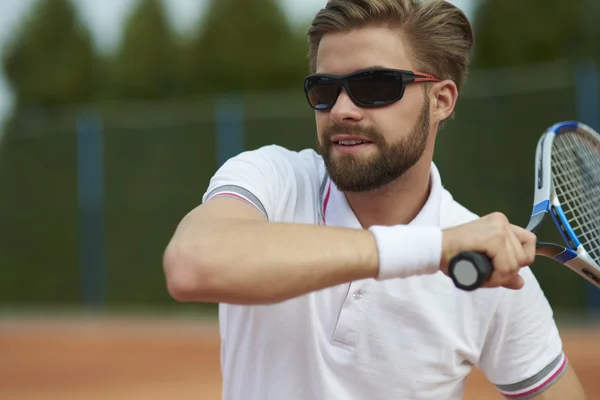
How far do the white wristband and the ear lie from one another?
87 centimetres

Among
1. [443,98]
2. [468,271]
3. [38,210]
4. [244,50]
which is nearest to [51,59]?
[244,50]

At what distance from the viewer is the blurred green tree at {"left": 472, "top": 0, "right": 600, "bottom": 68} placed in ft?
49.0

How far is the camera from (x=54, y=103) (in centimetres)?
2150

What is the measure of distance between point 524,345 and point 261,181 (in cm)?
89

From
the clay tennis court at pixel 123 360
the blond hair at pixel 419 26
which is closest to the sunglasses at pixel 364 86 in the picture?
the blond hair at pixel 419 26

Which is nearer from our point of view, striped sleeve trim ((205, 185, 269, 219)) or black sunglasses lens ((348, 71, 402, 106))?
striped sleeve trim ((205, 185, 269, 219))

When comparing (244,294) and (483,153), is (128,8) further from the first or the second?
(244,294)

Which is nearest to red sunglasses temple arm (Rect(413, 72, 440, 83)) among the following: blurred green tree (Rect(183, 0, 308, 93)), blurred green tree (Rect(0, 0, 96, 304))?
blurred green tree (Rect(0, 0, 96, 304))

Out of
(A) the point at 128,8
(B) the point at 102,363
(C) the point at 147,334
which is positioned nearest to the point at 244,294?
(B) the point at 102,363

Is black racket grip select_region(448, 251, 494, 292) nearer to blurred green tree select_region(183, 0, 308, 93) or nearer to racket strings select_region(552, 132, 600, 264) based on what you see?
racket strings select_region(552, 132, 600, 264)

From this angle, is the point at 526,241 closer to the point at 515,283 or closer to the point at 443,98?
the point at 515,283

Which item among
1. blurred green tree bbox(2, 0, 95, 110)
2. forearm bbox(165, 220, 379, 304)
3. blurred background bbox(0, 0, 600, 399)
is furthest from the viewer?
blurred green tree bbox(2, 0, 95, 110)

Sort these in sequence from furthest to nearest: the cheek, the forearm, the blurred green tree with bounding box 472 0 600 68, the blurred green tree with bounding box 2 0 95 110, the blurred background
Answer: the blurred green tree with bounding box 2 0 95 110 → the blurred green tree with bounding box 472 0 600 68 → the blurred background → the cheek → the forearm

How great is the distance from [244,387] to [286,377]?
123mm
